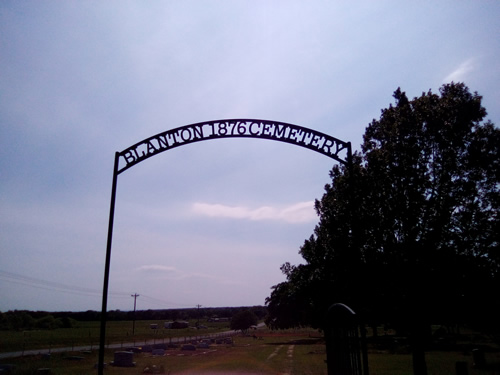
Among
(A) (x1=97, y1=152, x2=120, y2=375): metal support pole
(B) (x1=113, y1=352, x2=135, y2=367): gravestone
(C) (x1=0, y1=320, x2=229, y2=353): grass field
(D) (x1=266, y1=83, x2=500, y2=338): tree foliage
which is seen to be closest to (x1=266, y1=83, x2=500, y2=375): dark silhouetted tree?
(D) (x1=266, y1=83, x2=500, y2=338): tree foliage

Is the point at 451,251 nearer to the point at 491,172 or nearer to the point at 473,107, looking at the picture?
the point at 491,172

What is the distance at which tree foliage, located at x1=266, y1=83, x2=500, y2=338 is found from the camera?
13.2m

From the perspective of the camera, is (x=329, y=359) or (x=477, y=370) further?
(x=477, y=370)

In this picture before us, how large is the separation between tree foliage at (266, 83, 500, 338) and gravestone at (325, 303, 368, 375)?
6148 mm

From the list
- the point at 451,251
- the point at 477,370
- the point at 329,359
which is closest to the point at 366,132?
the point at 451,251

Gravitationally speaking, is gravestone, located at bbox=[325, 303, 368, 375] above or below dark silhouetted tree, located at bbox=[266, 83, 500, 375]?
below

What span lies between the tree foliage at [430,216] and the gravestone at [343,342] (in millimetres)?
6148

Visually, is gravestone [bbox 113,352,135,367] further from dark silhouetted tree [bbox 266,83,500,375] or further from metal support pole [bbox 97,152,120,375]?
metal support pole [bbox 97,152,120,375]

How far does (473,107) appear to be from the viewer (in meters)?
13.6

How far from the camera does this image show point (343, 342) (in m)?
6.37

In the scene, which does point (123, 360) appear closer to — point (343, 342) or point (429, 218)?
point (429, 218)

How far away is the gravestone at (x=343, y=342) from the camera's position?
607cm

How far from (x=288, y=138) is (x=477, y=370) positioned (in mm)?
9229

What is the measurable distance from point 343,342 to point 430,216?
8.34m
